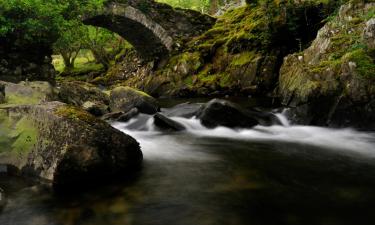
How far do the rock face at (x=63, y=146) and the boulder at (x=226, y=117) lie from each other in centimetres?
394

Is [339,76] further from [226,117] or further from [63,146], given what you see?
[63,146]

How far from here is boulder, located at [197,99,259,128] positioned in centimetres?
914

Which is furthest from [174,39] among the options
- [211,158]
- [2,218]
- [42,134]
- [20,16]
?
[2,218]

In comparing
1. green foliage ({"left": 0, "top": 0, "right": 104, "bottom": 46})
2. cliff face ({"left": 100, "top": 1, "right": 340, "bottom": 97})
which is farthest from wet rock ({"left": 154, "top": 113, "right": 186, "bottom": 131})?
green foliage ({"left": 0, "top": 0, "right": 104, "bottom": 46})

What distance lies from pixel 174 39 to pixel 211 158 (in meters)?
14.9

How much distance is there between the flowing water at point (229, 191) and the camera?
3971mm

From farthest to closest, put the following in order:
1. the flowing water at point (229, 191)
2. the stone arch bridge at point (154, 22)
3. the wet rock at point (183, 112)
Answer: the stone arch bridge at point (154, 22) < the wet rock at point (183, 112) < the flowing water at point (229, 191)

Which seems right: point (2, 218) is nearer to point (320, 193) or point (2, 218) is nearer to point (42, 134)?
point (42, 134)

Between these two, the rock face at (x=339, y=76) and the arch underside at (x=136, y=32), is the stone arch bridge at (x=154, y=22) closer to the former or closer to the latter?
the arch underside at (x=136, y=32)

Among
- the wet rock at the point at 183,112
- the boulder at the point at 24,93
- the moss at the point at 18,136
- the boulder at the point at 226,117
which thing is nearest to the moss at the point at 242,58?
the wet rock at the point at 183,112

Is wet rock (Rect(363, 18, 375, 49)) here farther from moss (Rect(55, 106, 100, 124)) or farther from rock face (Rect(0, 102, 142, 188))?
moss (Rect(55, 106, 100, 124))

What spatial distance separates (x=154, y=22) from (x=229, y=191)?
16797 mm

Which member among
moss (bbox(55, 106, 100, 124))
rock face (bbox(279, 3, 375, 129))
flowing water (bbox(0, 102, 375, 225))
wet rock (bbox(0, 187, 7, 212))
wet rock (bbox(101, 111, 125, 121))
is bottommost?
wet rock (bbox(0, 187, 7, 212))

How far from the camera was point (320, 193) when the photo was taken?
4.55 m
